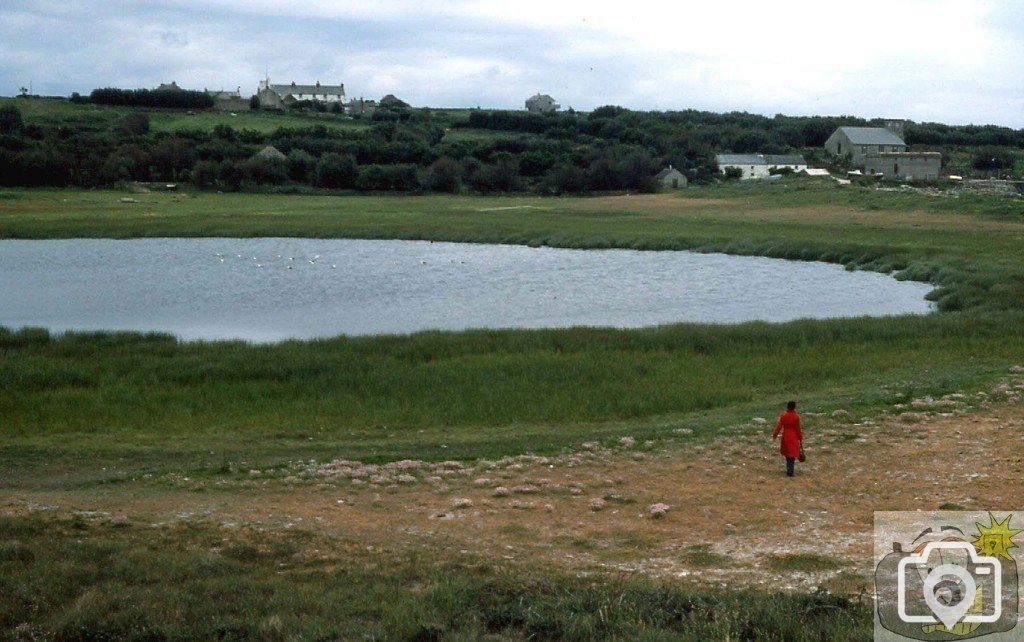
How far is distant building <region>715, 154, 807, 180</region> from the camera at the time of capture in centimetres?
11281

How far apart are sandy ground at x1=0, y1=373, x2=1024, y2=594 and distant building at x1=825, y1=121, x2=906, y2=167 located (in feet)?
339

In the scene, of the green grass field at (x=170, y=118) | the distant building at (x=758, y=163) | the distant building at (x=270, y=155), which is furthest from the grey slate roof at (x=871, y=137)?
the distant building at (x=270, y=155)

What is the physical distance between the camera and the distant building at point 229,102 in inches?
5827

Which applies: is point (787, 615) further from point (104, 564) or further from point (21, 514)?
point (21, 514)

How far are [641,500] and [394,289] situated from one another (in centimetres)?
2921

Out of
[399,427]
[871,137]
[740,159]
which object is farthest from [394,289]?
[871,137]

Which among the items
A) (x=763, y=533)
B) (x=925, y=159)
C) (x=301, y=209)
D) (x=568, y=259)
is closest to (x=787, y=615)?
(x=763, y=533)

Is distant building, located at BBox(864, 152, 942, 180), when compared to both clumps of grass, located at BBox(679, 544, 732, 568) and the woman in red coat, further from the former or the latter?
clumps of grass, located at BBox(679, 544, 732, 568)

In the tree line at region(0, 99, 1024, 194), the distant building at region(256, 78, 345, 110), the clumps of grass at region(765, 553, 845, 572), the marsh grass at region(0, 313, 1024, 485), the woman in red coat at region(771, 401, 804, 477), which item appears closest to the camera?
the clumps of grass at region(765, 553, 845, 572)

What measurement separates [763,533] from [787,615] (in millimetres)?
4154

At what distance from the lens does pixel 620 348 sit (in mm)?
25812

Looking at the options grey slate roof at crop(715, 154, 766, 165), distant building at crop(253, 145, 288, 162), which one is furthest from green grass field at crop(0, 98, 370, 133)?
grey slate roof at crop(715, 154, 766, 165)

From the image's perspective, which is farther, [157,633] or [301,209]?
[301,209]

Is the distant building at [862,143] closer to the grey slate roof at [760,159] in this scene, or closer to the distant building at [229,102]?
the grey slate roof at [760,159]
